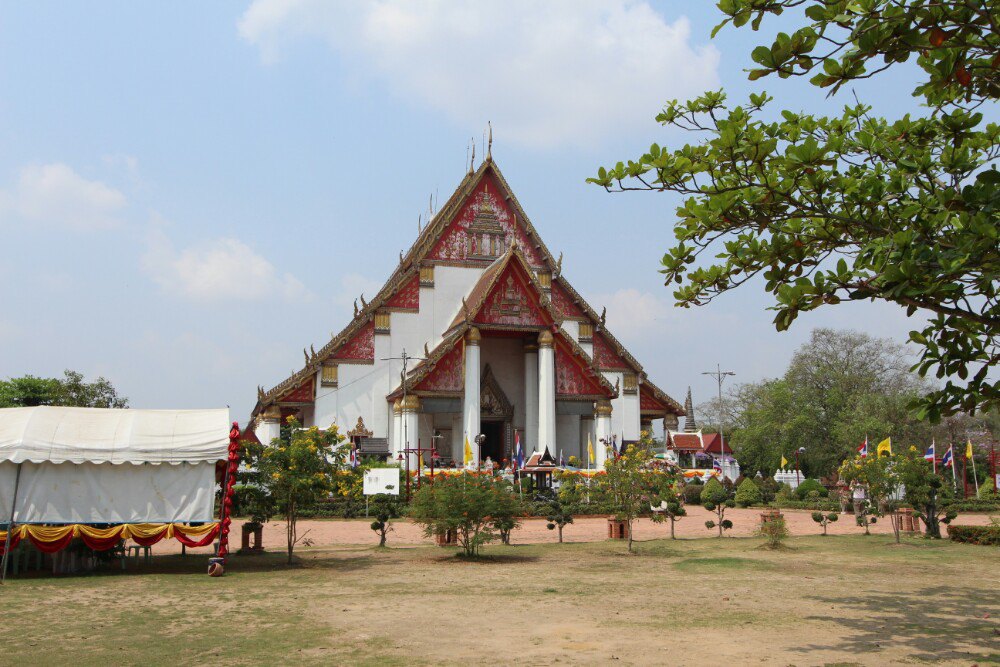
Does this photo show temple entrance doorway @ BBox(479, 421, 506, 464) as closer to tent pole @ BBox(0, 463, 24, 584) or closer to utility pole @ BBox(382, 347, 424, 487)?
utility pole @ BBox(382, 347, 424, 487)

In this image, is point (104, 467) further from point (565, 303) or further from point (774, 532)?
point (565, 303)

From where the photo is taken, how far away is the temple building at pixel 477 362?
34.4 m

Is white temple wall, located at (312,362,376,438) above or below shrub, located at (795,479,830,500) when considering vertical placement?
above

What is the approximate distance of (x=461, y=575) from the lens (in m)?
14.6

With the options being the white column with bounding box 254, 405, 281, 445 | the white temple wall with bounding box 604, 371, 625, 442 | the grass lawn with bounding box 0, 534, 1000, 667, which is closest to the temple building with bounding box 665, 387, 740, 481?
the white temple wall with bounding box 604, 371, 625, 442

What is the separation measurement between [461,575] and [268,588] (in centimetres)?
315

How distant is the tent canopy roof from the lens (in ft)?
46.2

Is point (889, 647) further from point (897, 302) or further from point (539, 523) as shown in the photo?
point (539, 523)

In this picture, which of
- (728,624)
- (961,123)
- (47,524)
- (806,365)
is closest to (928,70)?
(961,123)

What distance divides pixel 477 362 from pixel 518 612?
2411 cm

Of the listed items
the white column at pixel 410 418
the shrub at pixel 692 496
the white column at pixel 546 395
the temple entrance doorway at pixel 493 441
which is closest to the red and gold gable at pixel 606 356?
the white column at pixel 546 395

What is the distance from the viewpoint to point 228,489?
15.1 meters

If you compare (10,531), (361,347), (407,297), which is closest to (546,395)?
(407,297)

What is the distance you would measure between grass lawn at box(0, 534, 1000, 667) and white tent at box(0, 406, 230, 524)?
1.04 m
